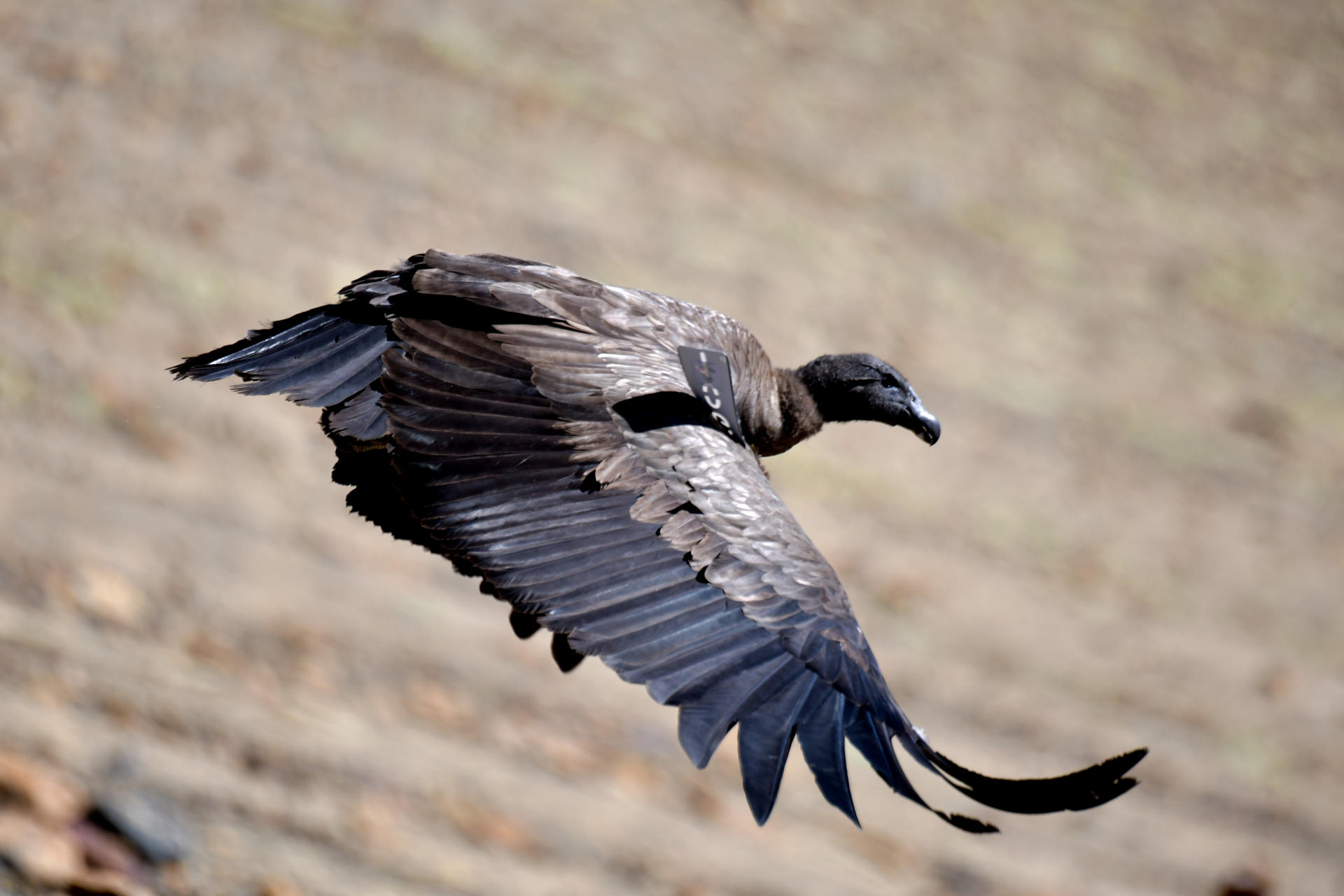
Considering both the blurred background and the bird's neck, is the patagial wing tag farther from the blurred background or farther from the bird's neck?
the blurred background

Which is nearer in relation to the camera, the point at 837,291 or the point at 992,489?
the point at 992,489

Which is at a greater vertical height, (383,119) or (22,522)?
(383,119)

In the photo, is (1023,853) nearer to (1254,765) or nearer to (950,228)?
(1254,765)

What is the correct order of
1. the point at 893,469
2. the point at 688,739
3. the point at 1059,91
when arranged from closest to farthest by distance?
the point at 688,739 < the point at 893,469 < the point at 1059,91

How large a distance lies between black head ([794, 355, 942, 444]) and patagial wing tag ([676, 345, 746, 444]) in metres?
0.57

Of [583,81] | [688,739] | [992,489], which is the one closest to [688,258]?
[583,81]

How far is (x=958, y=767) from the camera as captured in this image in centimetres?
Result: 339

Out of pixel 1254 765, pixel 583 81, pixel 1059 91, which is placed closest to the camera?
pixel 1254 765

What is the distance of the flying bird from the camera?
3512mm

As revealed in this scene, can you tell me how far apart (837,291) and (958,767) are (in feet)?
22.8

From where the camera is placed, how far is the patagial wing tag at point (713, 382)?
167 inches

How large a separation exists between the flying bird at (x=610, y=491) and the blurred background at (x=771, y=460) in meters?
2.27

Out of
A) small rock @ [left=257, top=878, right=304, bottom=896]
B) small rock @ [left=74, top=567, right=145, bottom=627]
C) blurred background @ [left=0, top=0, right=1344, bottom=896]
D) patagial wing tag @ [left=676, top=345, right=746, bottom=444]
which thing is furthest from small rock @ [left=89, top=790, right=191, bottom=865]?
patagial wing tag @ [left=676, top=345, right=746, bottom=444]

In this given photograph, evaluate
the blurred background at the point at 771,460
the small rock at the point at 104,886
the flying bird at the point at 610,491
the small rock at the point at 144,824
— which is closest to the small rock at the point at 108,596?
the blurred background at the point at 771,460
